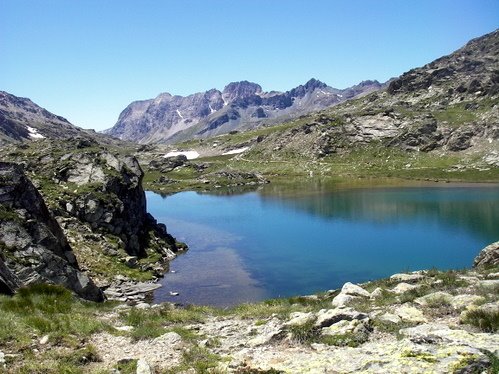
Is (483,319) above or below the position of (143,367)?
above

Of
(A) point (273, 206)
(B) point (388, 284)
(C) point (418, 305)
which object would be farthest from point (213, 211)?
(C) point (418, 305)

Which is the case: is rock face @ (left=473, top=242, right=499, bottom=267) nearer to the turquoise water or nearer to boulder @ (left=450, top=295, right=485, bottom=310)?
boulder @ (left=450, top=295, right=485, bottom=310)

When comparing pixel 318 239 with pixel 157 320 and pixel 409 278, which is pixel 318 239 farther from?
pixel 157 320

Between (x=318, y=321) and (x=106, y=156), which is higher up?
(x=106, y=156)

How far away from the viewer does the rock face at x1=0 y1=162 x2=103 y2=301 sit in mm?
28312

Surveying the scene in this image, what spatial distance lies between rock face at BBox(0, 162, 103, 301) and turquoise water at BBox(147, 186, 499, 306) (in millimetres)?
9787

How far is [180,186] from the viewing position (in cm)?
16800

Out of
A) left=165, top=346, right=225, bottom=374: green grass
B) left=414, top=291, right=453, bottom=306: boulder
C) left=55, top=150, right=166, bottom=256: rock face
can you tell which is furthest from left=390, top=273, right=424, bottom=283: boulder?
left=55, top=150, right=166, bottom=256: rock face

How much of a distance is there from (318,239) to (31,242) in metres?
41.6

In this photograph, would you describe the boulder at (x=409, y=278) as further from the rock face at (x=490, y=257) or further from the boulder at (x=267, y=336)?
the boulder at (x=267, y=336)

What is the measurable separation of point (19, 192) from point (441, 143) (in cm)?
15993

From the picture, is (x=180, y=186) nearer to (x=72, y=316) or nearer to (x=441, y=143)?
(x=441, y=143)

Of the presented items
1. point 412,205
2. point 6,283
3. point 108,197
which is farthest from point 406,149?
point 6,283

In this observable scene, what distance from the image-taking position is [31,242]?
31.1 metres
